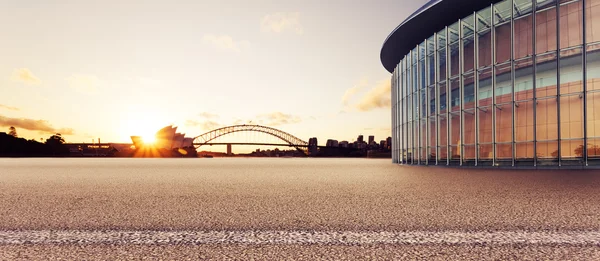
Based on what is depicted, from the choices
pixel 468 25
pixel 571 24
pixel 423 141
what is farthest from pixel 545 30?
pixel 423 141

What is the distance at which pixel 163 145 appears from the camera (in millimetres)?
115750

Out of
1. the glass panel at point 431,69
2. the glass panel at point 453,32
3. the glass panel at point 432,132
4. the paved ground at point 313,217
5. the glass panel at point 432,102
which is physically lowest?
the paved ground at point 313,217

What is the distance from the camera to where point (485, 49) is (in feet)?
87.0

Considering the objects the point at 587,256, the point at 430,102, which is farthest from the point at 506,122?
the point at 587,256

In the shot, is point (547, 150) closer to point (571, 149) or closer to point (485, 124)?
point (571, 149)

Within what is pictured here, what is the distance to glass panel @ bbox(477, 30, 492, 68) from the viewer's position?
86.2 feet

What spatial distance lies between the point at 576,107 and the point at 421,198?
1691 cm

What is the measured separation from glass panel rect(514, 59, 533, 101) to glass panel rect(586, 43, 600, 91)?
2.52 m

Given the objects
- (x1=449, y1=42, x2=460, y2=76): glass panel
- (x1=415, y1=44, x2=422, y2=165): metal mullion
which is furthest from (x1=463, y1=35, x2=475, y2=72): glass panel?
(x1=415, y1=44, x2=422, y2=165): metal mullion

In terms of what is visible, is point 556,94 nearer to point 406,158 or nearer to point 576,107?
point 576,107

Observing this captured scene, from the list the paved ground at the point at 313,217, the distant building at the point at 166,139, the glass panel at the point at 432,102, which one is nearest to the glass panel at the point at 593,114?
the glass panel at the point at 432,102

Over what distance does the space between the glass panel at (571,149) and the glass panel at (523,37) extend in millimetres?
5625

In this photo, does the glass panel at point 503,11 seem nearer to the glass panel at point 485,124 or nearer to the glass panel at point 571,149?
the glass panel at point 485,124

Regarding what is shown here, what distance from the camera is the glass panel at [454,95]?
26.9 m
